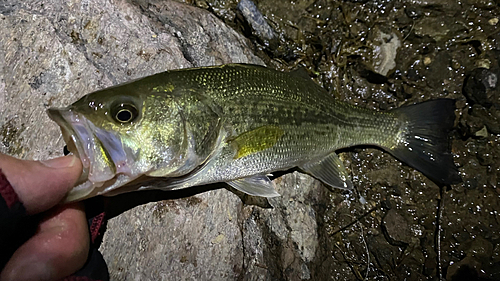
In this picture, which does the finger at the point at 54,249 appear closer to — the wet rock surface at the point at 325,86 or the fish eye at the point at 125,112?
the wet rock surface at the point at 325,86

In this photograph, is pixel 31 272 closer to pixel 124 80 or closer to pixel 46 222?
pixel 46 222

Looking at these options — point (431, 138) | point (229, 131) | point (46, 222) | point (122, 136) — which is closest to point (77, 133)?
point (122, 136)

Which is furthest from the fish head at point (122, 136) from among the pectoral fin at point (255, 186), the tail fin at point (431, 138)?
the tail fin at point (431, 138)

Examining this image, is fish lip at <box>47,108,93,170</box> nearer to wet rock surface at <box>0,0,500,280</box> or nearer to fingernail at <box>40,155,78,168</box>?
fingernail at <box>40,155,78,168</box>

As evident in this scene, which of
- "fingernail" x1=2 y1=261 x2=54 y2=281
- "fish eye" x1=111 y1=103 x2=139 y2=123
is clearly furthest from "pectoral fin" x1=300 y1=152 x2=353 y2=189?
"fingernail" x1=2 y1=261 x2=54 y2=281

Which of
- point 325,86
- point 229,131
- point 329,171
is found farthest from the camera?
point 325,86

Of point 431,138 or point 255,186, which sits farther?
point 431,138
